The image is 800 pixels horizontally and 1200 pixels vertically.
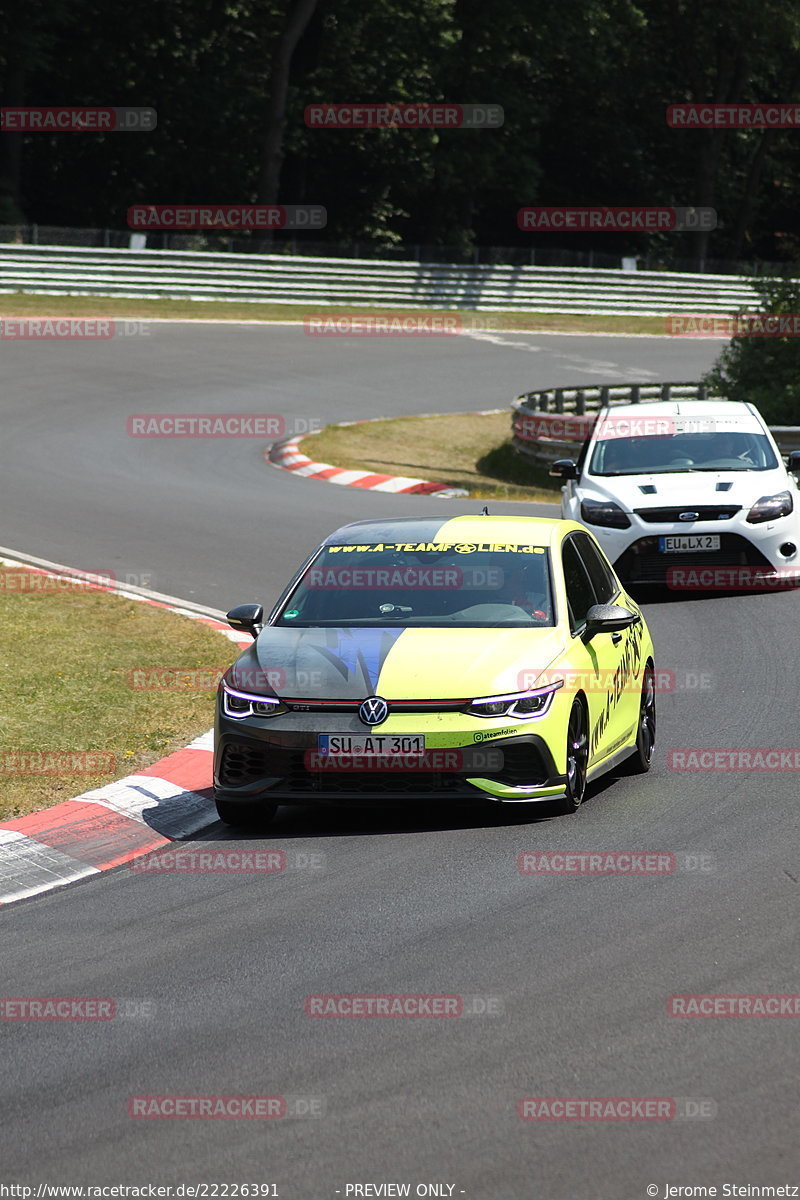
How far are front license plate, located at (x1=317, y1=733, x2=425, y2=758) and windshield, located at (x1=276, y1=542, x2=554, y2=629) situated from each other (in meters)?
0.96

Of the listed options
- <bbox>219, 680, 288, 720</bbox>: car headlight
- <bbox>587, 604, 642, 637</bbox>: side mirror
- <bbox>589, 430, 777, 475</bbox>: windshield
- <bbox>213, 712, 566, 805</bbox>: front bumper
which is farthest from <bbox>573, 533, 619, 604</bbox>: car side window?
<bbox>589, 430, 777, 475</bbox>: windshield

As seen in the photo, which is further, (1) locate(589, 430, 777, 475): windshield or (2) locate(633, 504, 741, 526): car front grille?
(1) locate(589, 430, 777, 475): windshield

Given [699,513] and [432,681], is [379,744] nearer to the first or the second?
[432,681]

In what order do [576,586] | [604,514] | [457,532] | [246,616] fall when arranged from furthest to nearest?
[604,514], [457,532], [576,586], [246,616]

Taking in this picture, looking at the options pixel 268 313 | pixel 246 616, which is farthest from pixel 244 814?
pixel 268 313

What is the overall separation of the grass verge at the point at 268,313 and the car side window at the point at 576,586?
3075 centimetres

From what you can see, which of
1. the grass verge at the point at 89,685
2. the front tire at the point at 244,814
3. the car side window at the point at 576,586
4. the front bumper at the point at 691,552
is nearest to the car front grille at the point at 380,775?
the front tire at the point at 244,814

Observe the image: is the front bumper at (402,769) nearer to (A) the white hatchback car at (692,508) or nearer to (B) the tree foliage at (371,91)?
(A) the white hatchback car at (692,508)

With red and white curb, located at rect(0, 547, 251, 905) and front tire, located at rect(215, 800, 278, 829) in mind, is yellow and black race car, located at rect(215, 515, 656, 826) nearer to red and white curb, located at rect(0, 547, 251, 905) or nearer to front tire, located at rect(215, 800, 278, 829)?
front tire, located at rect(215, 800, 278, 829)

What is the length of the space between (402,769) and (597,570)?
2480 mm

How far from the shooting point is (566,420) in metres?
25.6

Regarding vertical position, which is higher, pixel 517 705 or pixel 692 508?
pixel 517 705

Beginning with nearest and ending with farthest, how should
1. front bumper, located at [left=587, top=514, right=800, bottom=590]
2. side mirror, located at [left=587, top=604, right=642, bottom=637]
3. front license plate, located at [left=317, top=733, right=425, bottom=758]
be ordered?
front license plate, located at [left=317, top=733, right=425, bottom=758]
side mirror, located at [left=587, top=604, right=642, bottom=637]
front bumper, located at [left=587, top=514, right=800, bottom=590]

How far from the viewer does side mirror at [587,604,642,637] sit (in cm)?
901
